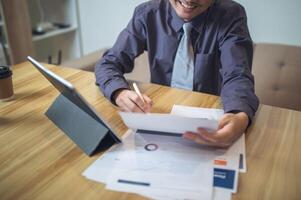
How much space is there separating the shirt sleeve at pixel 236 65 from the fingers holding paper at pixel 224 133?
1.8 inches

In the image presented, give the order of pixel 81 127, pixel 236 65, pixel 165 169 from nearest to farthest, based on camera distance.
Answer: pixel 165 169
pixel 81 127
pixel 236 65

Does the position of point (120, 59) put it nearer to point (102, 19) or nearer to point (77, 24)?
point (102, 19)

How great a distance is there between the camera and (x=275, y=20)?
1.81 meters

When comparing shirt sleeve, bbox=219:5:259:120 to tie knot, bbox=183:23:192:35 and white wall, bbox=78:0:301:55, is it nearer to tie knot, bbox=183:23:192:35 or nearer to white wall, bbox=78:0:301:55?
tie knot, bbox=183:23:192:35

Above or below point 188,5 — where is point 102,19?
below

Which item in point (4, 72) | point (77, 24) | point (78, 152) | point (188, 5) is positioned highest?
point (188, 5)

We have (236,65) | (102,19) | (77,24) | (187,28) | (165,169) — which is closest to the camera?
(165,169)

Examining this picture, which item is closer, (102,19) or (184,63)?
(184,63)

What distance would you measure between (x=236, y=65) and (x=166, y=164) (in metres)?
0.48

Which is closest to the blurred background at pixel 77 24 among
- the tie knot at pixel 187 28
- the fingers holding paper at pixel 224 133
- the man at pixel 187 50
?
the man at pixel 187 50

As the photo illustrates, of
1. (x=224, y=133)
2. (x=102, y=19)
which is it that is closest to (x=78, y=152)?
(x=224, y=133)

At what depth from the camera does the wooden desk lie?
0.59m

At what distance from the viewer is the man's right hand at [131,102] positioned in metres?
0.87

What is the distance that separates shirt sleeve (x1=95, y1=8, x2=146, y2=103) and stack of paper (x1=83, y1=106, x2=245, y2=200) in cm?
25
